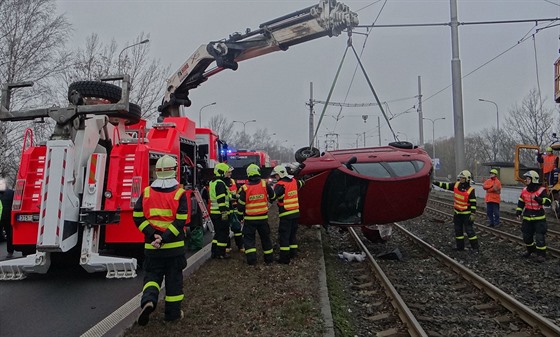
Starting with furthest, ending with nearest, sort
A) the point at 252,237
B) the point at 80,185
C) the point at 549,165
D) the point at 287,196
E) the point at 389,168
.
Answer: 1. the point at 549,165
2. the point at 389,168
3. the point at 287,196
4. the point at 252,237
5. the point at 80,185

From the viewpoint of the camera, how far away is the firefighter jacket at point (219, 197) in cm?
784

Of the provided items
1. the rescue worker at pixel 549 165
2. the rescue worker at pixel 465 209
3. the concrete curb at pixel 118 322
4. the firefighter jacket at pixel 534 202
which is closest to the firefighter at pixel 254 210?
the concrete curb at pixel 118 322

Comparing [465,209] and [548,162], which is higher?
[548,162]

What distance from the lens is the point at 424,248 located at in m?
9.77

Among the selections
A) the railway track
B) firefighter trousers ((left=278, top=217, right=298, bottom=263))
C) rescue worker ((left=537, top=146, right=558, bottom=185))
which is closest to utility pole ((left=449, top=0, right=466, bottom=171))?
rescue worker ((left=537, top=146, right=558, bottom=185))

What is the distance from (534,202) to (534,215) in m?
0.25

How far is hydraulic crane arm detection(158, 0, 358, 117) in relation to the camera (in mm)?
9445

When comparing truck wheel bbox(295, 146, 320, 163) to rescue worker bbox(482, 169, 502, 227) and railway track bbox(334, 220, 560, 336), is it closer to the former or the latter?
railway track bbox(334, 220, 560, 336)

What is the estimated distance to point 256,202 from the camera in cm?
746

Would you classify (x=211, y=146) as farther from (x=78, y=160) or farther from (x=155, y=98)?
(x=155, y=98)

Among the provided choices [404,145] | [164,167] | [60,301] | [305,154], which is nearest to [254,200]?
[305,154]

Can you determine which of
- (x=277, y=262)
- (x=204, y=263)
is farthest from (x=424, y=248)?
(x=204, y=263)

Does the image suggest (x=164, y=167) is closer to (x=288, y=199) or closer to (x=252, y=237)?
(x=252, y=237)

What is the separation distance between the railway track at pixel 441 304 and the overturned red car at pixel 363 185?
0.98 m
